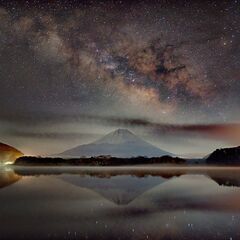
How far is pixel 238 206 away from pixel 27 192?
17169mm

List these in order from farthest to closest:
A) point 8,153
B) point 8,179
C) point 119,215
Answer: point 8,153 → point 8,179 → point 119,215

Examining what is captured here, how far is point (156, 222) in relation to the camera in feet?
65.4

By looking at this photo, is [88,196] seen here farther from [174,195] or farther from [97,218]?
[97,218]

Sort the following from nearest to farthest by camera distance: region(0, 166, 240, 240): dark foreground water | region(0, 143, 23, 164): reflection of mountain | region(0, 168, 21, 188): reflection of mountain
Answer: region(0, 166, 240, 240): dark foreground water, region(0, 168, 21, 188): reflection of mountain, region(0, 143, 23, 164): reflection of mountain

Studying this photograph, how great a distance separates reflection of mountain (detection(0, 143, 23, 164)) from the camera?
171 m

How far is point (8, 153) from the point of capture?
176 meters

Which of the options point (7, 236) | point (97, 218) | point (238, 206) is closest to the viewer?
point (7, 236)

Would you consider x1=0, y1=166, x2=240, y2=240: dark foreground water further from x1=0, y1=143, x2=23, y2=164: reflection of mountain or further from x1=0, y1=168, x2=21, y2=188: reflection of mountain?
x1=0, y1=143, x2=23, y2=164: reflection of mountain

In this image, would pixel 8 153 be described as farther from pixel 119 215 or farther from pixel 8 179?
pixel 119 215

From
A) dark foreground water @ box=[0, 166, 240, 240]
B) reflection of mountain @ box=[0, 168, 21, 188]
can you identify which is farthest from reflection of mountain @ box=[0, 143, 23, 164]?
dark foreground water @ box=[0, 166, 240, 240]

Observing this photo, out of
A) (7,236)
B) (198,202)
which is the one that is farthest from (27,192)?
(7,236)

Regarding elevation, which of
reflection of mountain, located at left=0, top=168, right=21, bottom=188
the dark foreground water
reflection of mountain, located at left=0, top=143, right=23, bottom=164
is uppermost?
reflection of mountain, located at left=0, top=143, right=23, bottom=164

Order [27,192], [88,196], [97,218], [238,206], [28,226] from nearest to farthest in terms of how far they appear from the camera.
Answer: [28,226]
[97,218]
[238,206]
[88,196]
[27,192]

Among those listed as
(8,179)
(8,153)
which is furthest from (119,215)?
(8,153)
